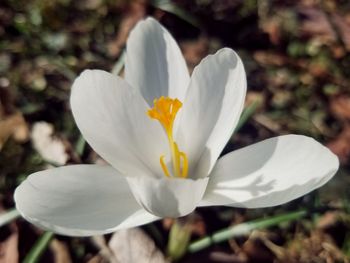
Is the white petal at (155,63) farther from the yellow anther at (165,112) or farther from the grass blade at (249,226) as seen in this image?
the grass blade at (249,226)

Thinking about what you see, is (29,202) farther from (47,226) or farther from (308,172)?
(308,172)

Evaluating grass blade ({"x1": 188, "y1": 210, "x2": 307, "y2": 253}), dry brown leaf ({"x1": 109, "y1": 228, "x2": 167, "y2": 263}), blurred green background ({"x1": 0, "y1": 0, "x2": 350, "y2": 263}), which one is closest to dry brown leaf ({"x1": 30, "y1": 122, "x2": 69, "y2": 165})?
blurred green background ({"x1": 0, "y1": 0, "x2": 350, "y2": 263})

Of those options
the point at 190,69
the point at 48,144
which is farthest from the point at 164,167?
the point at 190,69

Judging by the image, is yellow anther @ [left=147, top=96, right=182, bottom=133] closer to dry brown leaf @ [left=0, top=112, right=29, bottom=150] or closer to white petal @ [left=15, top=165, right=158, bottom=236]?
white petal @ [left=15, top=165, right=158, bottom=236]

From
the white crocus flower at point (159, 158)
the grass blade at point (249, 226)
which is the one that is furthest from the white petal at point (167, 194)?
the grass blade at point (249, 226)

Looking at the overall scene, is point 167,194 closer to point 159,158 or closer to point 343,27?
point 159,158
